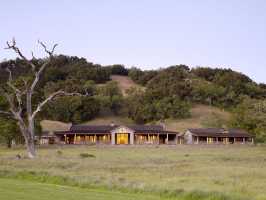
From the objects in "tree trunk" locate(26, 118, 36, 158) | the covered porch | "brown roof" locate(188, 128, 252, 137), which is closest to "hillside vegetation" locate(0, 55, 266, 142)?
"brown roof" locate(188, 128, 252, 137)

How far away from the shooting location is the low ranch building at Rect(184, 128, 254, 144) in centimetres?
11065

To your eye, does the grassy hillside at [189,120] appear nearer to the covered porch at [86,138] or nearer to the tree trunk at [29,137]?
the covered porch at [86,138]

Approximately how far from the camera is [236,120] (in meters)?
115

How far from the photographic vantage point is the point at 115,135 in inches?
4326

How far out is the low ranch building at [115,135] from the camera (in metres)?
108

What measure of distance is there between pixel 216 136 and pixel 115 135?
22.2 metres

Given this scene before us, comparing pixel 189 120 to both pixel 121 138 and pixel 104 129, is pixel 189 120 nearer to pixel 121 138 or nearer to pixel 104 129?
pixel 121 138

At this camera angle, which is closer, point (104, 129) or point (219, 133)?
point (104, 129)

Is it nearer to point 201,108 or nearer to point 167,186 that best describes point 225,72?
point 201,108

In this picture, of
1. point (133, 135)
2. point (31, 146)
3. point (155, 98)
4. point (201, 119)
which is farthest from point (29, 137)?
point (201, 119)

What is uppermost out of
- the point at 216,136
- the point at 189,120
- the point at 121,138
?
the point at 189,120

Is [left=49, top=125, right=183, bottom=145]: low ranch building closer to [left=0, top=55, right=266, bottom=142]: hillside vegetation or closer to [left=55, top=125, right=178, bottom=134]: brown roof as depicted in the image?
[left=55, top=125, right=178, bottom=134]: brown roof

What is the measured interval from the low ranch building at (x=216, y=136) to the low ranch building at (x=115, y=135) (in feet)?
11.8

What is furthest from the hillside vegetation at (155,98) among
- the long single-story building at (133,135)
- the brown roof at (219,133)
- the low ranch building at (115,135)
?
the low ranch building at (115,135)
